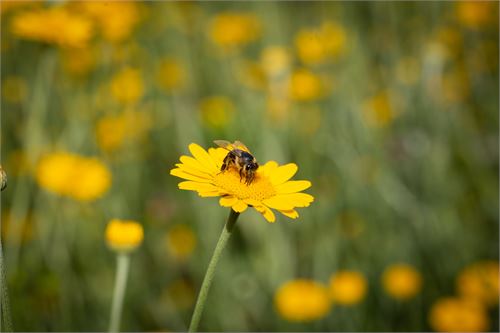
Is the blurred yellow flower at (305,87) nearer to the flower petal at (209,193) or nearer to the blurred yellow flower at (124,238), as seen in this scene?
the blurred yellow flower at (124,238)

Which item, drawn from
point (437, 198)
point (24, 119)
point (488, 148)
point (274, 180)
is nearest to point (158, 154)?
point (24, 119)

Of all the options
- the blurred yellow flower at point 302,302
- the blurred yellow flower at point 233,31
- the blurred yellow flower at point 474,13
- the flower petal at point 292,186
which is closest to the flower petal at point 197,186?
the flower petal at point 292,186

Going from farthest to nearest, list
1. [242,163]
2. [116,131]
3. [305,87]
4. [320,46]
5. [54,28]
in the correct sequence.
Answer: [320,46]
[305,87]
[116,131]
[54,28]
[242,163]

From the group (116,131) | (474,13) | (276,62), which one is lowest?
(116,131)

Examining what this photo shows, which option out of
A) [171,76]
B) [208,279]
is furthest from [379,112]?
[208,279]

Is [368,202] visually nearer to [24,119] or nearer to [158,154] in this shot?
[158,154]

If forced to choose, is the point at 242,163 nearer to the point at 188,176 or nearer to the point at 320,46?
the point at 188,176
